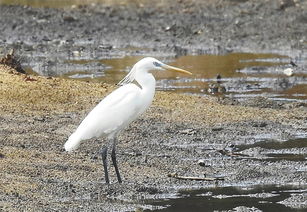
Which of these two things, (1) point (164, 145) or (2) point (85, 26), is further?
(2) point (85, 26)

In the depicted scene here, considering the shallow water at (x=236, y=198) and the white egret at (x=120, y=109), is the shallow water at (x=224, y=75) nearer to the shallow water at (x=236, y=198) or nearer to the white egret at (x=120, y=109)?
the white egret at (x=120, y=109)

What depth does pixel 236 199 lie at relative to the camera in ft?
29.8

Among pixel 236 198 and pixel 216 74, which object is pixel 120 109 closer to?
pixel 236 198

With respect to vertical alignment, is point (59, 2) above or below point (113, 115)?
above

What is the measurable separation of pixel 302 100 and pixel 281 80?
234 centimetres

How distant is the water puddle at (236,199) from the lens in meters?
8.74

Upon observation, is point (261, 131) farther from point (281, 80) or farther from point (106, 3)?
point (106, 3)

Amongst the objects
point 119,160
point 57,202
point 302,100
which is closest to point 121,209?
point 57,202

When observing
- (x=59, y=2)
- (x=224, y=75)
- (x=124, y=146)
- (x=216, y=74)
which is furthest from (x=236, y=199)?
(x=59, y=2)

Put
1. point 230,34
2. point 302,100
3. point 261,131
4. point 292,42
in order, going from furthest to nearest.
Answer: point 230,34 → point 292,42 → point 302,100 → point 261,131

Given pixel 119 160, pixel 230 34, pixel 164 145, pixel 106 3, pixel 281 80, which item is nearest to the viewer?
pixel 119 160

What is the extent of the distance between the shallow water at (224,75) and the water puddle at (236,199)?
5892 mm

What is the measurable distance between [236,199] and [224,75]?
9253 mm

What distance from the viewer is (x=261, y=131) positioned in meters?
12.5
